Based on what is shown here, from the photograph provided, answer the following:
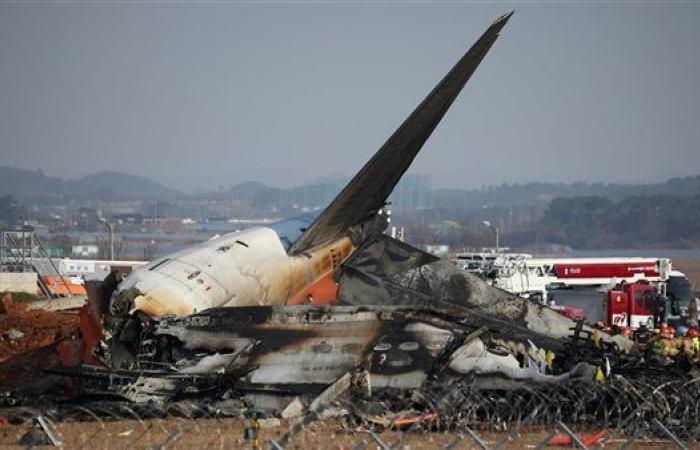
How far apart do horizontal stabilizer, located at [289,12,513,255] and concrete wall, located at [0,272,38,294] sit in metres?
30.5

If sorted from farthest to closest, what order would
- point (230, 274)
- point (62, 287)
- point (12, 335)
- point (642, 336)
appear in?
point (62, 287)
point (642, 336)
point (12, 335)
point (230, 274)

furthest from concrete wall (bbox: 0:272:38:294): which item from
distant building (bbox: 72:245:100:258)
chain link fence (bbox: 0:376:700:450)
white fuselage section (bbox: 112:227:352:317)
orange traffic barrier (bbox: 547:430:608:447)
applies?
distant building (bbox: 72:245:100:258)

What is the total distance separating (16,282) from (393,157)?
107ft

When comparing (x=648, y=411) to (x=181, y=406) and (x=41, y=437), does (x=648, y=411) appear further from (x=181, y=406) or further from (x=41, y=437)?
(x=41, y=437)

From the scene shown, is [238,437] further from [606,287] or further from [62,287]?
[62,287]

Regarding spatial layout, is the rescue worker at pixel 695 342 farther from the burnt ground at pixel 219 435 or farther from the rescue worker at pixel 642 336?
the burnt ground at pixel 219 435

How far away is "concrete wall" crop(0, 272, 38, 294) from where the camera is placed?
56.4 m

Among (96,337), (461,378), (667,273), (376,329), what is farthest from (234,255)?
(667,273)

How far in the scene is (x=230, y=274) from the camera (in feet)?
81.9

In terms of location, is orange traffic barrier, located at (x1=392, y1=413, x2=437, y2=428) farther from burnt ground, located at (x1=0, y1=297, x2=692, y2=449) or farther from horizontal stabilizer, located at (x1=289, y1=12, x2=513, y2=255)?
horizontal stabilizer, located at (x1=289, y1=12, x2=513, y2=255)

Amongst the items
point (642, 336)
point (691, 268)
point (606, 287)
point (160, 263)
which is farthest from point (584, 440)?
point (691, 268)

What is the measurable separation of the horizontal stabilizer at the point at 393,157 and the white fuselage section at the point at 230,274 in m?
0.45

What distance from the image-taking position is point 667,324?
154 ft

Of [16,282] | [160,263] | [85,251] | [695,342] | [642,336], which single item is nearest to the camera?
[160,263]
